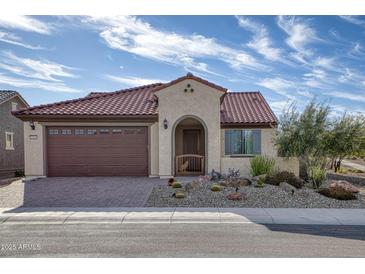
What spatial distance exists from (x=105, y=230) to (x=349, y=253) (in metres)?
5.12

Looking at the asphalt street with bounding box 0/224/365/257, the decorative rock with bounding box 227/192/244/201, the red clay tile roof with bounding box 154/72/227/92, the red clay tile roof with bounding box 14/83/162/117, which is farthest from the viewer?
the red clay tile roof with bounding box 14/83/162/117

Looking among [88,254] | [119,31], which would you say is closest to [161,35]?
[119,31]

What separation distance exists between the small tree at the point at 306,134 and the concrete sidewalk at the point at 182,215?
4.44 meters

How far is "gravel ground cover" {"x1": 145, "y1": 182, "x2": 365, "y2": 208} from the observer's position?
8.66 meters

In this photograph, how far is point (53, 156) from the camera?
569 inches

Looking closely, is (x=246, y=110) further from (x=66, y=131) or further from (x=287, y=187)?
(x=66, y=131)

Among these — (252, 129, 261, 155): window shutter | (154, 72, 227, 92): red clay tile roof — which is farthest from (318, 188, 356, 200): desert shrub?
(154, 72, 227, 92): red clay tile roof

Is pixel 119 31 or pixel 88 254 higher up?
pixel 119 31

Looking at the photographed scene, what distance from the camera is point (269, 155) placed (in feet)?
48.6

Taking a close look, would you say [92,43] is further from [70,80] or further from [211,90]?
[211,90]

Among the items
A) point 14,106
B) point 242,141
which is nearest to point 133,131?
point 242,141

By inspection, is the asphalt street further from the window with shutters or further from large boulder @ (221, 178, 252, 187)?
the window with shutters

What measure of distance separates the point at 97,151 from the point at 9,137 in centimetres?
1205

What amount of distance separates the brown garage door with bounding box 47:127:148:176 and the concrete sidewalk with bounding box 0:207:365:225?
6.41 metres
